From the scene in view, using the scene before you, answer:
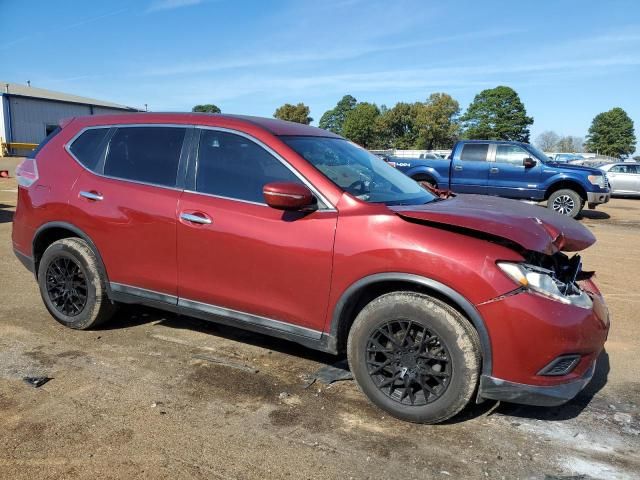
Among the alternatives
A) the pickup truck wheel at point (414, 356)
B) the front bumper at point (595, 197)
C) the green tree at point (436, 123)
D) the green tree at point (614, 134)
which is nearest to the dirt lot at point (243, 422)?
the pickup truck wheel at point (414, 356)

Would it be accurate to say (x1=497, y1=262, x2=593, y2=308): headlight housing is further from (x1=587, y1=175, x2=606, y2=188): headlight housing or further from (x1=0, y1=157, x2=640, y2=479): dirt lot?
(x1=587, y1=175, x2=606, y2=188): headlight housing

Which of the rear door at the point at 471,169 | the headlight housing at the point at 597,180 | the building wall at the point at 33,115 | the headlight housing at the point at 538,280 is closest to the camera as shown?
the headlight housing at the point at 538,280

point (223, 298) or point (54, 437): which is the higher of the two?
point (223, 298)

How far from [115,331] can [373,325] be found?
2.52m

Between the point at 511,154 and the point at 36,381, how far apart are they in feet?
41.1

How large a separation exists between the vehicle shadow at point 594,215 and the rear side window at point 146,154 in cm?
1276

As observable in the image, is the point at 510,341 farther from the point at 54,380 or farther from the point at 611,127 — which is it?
the point at 611,127

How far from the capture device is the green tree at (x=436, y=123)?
78.4 m

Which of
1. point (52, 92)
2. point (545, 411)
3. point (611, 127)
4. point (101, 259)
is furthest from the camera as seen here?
point (611, 127)

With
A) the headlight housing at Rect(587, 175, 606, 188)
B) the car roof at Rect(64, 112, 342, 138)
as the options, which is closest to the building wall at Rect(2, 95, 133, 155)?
the headlight housing at Rect(587, 175, 606, 188)

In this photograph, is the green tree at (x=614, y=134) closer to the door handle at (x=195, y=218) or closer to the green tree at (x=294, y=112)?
the green tree at (x=294, y=112)

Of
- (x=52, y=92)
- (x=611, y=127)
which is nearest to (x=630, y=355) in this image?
(x=52, y=92)

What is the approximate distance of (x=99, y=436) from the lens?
2.96 m

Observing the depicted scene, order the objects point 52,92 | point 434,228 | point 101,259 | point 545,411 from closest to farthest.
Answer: point 434,228 → point 545,411 → point 101,259 → point 52,92
